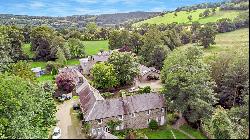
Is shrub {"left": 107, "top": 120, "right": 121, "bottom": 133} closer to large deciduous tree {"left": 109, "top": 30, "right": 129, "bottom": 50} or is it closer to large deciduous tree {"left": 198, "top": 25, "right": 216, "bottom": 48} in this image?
large deciduous tree {"left": 198, "top": 25, "right": 216, "bottom": 48}

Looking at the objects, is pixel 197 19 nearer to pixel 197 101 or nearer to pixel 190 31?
pixel 190 31

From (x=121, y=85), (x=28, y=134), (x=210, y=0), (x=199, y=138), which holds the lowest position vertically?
(x=121, y=85)

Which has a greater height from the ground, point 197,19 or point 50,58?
point 197,19

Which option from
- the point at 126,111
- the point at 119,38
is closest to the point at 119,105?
the point at 126,111

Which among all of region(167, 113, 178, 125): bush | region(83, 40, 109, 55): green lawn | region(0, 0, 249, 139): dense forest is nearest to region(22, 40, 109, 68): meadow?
region(83, 40, 109, 55): green lawn

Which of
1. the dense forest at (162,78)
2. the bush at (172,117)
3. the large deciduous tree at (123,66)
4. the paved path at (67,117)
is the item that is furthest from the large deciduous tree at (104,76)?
the bush at (172,117)

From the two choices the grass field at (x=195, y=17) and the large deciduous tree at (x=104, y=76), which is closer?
the large deciduous tree at (x=104, y=76)

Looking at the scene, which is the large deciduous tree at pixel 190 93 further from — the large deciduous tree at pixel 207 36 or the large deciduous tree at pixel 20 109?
the large deciduous tree at pixel 207 36

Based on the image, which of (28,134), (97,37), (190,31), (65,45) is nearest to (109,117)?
(28,134)

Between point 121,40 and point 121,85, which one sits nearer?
point 121,85
